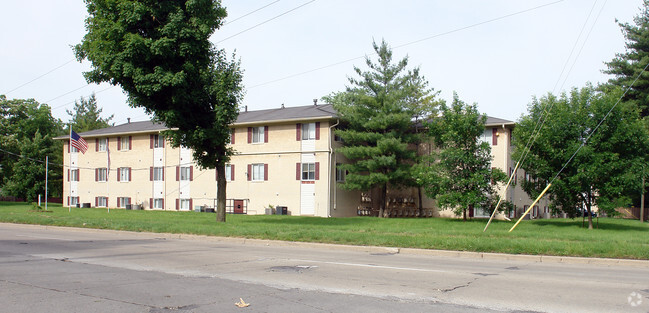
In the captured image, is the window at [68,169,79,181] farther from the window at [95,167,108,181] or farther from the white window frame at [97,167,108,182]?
the white window frame at [97,167,108,182]

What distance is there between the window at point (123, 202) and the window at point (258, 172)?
1505 centimetres

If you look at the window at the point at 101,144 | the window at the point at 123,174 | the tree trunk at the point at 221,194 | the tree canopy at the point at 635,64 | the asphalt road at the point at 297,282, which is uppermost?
the tree canopy at the point at 635,64

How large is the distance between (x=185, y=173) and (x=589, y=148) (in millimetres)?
→ 31392

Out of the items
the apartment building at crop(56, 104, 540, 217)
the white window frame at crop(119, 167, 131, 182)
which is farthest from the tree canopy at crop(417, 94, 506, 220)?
the white window frame at crop(119, 167, 131, 182)

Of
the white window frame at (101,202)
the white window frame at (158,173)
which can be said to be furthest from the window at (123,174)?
the white window frame at (158,173)

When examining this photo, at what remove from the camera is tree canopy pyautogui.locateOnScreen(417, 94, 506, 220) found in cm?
3198

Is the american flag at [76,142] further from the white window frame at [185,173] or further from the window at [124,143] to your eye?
the window at [124,143]

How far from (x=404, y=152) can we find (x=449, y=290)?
2949cm

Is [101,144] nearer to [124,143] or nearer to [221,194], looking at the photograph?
[124,143]

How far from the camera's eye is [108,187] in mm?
50844

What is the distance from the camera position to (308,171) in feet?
129

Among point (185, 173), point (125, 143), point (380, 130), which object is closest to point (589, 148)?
point (380, 130)

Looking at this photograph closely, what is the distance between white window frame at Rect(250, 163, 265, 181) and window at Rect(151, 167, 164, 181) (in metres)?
10.2

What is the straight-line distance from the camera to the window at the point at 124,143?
5013cm
